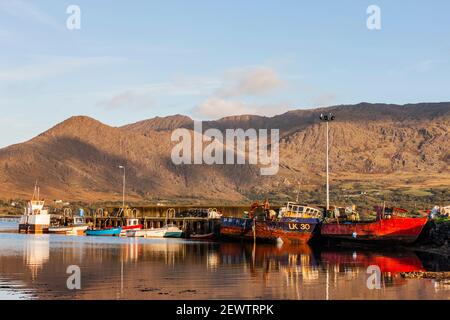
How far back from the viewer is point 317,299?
123 feet

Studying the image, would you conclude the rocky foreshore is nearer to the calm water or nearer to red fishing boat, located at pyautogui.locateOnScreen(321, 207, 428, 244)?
red fishing boat, located at pyautogui.locateOnScreen(321, 207, 428, 244)

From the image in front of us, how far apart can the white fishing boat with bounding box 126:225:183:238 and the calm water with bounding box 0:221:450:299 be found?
27062 mm

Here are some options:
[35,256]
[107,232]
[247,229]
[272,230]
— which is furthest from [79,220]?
[35,256]

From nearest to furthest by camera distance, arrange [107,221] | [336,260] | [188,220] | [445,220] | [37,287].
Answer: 1. [37,287]
2. [336,260]
3. [445,220]
4. [188,220]
5. [107,221]

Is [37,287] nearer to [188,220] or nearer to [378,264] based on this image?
[378,264]

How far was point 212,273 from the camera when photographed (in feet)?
164

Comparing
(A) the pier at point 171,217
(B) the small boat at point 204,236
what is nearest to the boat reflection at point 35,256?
(B) the small boat at point 204,236

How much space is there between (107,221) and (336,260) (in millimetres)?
66265

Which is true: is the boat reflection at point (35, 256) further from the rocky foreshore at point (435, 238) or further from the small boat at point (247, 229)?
the rocky foreshore at point (435, 238)

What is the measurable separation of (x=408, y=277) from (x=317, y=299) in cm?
1070

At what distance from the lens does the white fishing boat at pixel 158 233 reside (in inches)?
4082

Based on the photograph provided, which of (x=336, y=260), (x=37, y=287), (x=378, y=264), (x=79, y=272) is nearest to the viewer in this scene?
(x=37, y=287)
